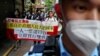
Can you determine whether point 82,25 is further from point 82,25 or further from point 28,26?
point 28,26

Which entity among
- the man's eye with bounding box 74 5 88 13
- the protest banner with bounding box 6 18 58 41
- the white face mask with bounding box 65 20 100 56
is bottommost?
the protest banner with bounding box 6 18 58 41

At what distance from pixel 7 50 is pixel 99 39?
1153 centimetres

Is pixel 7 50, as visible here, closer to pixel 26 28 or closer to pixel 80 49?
pixel 26 28

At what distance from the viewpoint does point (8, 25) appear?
12102 millimetres

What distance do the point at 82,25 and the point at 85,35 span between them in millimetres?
59

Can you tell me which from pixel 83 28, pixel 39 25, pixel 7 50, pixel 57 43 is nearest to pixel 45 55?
pixel 57 43

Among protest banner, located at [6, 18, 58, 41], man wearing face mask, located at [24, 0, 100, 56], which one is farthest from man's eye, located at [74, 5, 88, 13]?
protest banner, located at [6, 18, 58, 41]

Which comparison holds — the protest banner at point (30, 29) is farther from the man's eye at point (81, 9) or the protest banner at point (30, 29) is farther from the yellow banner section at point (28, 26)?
the man's eye at point (81, 9)

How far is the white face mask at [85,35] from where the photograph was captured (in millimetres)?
1814

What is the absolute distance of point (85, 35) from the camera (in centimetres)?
184

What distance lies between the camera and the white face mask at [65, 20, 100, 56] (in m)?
1.81

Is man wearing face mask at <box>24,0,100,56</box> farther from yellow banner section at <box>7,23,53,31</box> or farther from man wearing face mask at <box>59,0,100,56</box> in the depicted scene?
yellow banner section at <box>7,23,53,31</box>

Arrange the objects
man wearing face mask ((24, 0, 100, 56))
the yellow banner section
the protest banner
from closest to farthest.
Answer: man wearing face mask ((24, 0, 100, 56)) < the protest banner < the yellow banner section

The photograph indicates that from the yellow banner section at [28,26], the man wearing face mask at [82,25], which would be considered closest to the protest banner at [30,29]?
the yellow banner section at [28,26]
